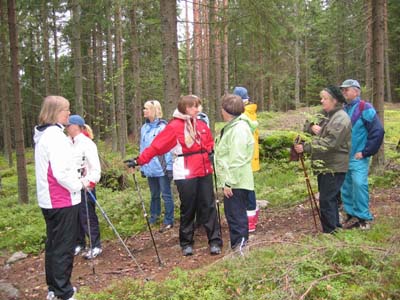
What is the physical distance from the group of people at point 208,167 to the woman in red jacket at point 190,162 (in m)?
0.01

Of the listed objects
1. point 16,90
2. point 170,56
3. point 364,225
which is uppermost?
point 170,56

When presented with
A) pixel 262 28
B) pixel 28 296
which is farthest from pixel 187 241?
pixel 262 28

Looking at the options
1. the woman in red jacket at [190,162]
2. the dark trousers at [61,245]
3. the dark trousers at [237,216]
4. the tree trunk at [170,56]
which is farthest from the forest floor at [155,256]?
the tree trunk at [170,56]

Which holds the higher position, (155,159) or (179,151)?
(179,151)

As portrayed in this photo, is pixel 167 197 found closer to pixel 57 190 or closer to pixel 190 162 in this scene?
pixel 190 162

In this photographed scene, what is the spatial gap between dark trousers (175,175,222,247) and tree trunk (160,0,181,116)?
2.20 meters

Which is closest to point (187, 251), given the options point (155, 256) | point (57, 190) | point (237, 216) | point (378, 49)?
point (155, 256)

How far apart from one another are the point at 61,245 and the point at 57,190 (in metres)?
0.61

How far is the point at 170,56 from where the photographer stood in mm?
7375

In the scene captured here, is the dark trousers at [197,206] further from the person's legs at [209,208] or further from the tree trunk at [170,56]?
the tree trunk at [170,56]

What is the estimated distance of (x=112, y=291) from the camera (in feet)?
13.5

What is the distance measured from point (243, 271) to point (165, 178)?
3.14 m

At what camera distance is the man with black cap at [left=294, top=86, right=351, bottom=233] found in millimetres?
5176

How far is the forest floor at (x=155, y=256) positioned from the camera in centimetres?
512
